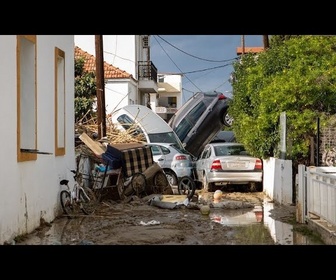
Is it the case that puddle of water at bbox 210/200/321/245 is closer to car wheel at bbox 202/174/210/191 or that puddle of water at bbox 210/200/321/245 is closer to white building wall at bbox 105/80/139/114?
car wheel at bbox 202/174/210/191

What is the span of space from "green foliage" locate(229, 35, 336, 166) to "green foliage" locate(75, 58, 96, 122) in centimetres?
813

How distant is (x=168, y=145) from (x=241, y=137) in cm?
268

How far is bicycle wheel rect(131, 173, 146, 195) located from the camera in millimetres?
14773

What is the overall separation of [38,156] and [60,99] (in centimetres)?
261

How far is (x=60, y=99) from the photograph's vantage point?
41.1 ft

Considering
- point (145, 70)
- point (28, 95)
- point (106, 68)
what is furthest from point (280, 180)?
point (145, 70)

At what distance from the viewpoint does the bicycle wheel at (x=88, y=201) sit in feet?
40.6

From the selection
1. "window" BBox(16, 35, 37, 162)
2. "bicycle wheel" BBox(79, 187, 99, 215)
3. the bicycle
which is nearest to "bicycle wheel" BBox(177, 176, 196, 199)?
"bicycle wheel" BBox(79, 187, 99, 215)

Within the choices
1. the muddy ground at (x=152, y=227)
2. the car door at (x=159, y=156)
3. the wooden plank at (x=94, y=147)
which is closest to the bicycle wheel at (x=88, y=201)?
the muddy ground at (x=152, y=227)

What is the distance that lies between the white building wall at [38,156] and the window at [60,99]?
224 mm

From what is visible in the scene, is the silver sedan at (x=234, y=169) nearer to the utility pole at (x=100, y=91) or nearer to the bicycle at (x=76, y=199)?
the utility pole at (x=100, y=91)

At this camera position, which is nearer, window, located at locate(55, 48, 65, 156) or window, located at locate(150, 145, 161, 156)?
window, located at locate(55, 48, 65, 156)

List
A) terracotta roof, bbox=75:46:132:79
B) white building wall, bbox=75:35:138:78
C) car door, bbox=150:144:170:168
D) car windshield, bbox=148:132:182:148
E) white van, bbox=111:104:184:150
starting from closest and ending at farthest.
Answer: car door, bbox=150:144:170:168 → car windshield, bbox=148:132:182:148 → white van, bbox=111:104:184:150 → terracotta roof, bbox=75:46:132:79 → white building wall, bbox=75:35:138:78
